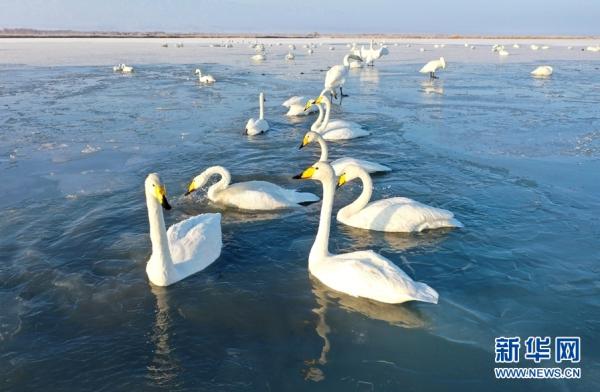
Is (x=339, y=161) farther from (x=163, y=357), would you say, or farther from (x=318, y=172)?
(x=163, y=357)

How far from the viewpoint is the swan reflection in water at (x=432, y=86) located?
74.7 feet

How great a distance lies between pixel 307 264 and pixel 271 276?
561mm

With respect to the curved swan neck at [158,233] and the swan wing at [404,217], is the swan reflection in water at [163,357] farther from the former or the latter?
the swan wing at [404,217]

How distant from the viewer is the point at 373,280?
5.47 metres

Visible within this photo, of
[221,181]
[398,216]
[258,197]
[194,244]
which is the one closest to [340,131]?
[221,181]

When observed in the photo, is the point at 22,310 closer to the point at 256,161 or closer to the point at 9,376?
the point at 9,376

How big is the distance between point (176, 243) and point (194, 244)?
26cm

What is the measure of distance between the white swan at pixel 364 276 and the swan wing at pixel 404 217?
4.62ft

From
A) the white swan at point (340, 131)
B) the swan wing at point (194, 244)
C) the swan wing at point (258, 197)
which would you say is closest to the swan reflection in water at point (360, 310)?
the swan wing at point (194, 244)

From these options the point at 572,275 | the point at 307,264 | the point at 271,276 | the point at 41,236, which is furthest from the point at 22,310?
the point at 572,275

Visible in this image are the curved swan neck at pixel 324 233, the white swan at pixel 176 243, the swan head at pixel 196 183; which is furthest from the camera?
the swan head at pixel 196 183

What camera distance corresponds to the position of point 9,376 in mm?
4551

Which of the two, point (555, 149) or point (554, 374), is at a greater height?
point (555, 149)

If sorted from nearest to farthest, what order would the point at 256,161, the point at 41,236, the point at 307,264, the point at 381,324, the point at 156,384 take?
the point at 156,384, the point at 381,324, the point at 307,264, the point at 41,236, the point at 256,161
